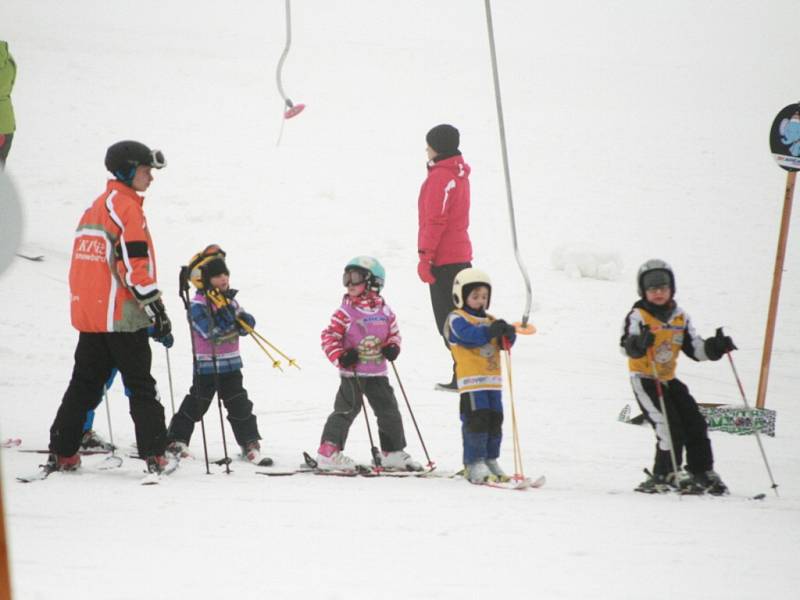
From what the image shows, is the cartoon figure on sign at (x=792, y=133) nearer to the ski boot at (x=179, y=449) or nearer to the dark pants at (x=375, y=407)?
the dark pants at (x=375, y=407)

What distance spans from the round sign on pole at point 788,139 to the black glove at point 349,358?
4024 millimetres

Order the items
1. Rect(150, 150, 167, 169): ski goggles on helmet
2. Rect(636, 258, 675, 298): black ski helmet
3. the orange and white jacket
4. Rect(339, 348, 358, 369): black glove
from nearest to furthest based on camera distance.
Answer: the orange and white jacket, Rect(150, 150, 167, 169): ski goggles on helmet, Rect(636, 258, 675, 298): black ski helmet, Rect(339, 348, 358, 369): black glove

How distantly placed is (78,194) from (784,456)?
39.8 feet

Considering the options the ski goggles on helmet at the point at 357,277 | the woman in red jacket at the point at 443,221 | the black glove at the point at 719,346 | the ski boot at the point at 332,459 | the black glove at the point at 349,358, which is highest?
the woman in red jacket at the point at 443,221

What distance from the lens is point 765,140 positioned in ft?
74.9

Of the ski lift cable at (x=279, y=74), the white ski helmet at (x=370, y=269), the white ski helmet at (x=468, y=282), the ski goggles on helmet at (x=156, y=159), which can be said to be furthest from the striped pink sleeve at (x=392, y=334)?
the ski lift cable at (x=279, y=74)

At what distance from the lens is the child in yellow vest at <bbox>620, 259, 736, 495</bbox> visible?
6.42 metres

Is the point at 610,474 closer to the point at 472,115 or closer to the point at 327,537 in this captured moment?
the point at 327,537

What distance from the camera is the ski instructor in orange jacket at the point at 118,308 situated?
244 inches

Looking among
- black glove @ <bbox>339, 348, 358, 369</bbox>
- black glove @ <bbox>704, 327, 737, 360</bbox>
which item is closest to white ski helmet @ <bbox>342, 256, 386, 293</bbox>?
black glove @ <bbox>339, 348, 358, 369</bbox>

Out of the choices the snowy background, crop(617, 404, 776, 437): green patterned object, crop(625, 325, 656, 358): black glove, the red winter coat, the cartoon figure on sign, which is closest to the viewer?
the snowy background

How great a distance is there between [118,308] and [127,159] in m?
0.86

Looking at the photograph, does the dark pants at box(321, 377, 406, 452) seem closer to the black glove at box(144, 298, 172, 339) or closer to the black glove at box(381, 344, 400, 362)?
the black glove at box(381, 344, 400, 362)

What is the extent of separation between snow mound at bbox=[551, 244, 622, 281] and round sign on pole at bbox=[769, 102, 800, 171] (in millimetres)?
6329
